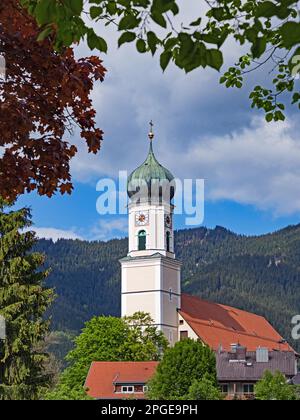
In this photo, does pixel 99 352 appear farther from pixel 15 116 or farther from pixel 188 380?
pixel 15 116

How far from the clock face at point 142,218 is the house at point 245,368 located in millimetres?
17218

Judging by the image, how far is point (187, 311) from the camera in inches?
3162

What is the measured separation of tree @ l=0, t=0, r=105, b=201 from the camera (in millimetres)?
5531

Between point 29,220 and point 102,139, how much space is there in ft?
80.8

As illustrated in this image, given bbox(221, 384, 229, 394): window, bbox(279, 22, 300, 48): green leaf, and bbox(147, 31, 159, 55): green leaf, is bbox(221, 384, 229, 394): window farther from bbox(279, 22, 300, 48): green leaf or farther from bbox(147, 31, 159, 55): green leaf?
bbox(279, 22, 300, 48): green leaf

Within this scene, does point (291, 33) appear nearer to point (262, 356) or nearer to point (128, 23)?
point (128, 23)

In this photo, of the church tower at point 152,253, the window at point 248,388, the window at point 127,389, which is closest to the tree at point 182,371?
the window at point 127,389

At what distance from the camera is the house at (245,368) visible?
5822cm

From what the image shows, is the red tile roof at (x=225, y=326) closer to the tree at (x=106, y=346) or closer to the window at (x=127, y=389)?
the tree at (x=106, y=346)

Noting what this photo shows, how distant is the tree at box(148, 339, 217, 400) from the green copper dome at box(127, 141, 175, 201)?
28213mm

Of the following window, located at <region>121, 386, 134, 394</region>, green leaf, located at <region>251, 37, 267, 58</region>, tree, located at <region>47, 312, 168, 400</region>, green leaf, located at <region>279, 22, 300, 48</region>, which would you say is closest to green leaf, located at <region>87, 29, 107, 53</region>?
green leaf, located at <region>251, 37, 267, 58</region>

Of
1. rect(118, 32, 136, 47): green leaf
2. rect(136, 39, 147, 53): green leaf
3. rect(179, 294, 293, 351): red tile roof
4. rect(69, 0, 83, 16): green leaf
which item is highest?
rect(179, 294, 293, 351): red tile roof
